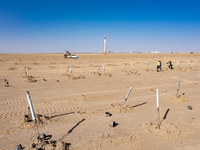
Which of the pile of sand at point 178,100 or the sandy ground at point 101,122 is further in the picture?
the pile of sand at point 178,100

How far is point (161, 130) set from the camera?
484cm

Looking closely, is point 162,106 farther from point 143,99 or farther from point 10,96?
point 10,96

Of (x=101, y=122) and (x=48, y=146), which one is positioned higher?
(x=48, y=146)

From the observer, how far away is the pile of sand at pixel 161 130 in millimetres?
4702

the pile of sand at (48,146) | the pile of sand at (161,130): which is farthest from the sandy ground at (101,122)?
the pile of sand at (48,146)

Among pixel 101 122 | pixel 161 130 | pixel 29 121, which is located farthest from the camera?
pixel 101 122

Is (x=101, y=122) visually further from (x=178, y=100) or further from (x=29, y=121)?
(x=178, y=100)

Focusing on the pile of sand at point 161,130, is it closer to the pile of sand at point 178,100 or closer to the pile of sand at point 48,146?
the pile of sand at point 48,146

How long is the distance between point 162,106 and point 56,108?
211 inches

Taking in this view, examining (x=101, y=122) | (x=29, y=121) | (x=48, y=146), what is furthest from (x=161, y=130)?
(x=29, y=121)

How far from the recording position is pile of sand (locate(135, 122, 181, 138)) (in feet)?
15.4

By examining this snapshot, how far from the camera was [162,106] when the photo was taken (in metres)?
7.43

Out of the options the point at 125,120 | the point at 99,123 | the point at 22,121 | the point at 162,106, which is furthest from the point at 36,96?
the point at 162,106

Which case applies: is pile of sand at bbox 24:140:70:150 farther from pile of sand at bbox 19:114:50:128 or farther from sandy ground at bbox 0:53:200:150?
pile of sand at bbox 19:114:50:128
